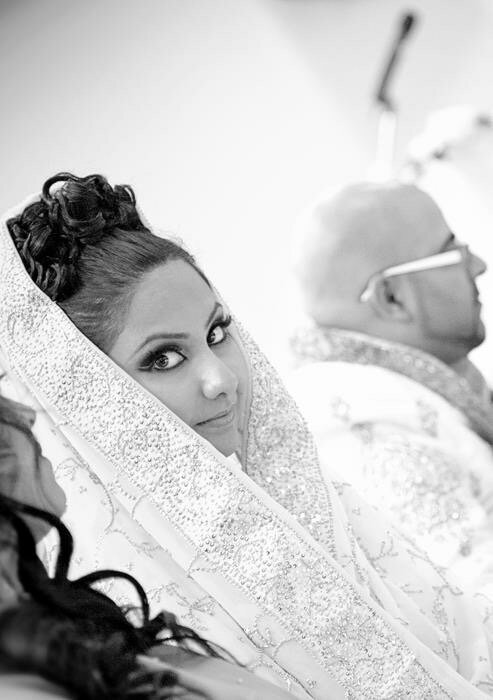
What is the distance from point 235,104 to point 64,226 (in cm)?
156

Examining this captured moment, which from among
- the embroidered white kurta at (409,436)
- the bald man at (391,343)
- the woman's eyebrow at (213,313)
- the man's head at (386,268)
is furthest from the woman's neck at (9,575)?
the man's head at (386,268)

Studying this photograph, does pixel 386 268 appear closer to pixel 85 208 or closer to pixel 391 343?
pixel 391 343

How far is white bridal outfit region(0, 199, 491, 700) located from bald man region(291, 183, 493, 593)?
20.6 inches

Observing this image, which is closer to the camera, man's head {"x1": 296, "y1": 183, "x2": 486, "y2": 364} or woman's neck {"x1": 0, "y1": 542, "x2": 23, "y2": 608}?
woman's neck {"x1": 0, "y1": 542, "x2": 23, "y2": 608}

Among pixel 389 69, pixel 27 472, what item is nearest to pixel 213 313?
pixel 27 472

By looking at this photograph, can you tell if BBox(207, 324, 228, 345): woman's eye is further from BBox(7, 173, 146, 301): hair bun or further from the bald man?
the bald man

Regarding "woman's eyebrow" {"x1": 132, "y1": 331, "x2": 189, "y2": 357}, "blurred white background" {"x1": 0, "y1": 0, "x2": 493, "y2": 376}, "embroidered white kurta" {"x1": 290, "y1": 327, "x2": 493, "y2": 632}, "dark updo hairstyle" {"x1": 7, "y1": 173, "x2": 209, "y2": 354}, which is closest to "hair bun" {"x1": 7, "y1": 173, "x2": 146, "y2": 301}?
"dark updo hairstyle" {"x1": 7, "y1": 173, "x2": 209, "y2": 354}

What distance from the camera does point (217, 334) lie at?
105cm

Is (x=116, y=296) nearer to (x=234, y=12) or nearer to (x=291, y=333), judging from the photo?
(x=291, y=333)

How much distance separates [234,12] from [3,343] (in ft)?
5.95

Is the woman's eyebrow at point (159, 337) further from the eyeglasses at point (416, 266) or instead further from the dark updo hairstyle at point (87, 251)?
the eyeglasses at point (416, 266)

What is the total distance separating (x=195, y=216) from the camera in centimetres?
229

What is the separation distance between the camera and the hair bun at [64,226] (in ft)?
3.22

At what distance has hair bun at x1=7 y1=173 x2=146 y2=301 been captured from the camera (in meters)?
0.98
